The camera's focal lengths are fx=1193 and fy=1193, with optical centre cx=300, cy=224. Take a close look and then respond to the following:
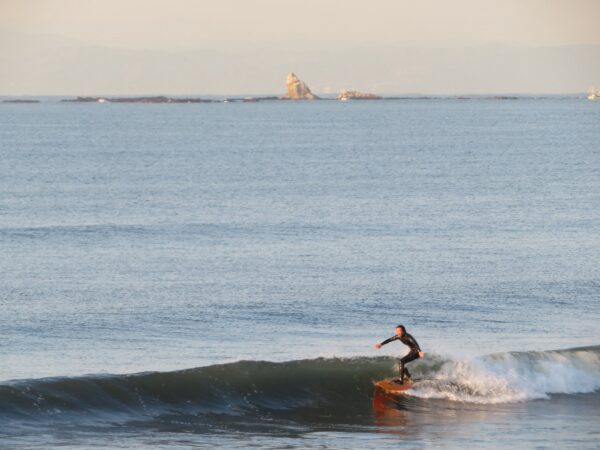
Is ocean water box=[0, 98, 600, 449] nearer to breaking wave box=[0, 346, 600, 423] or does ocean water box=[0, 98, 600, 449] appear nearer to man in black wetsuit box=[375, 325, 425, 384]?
breaking wave box=[0, 346, 600, 423]

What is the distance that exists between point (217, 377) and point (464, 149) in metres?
103

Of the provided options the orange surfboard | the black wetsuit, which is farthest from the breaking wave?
the black wetsuit

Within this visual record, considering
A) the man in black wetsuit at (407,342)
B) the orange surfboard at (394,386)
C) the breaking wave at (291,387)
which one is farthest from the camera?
the orange surfboard at (394,386)

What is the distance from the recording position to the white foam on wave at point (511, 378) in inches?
1174

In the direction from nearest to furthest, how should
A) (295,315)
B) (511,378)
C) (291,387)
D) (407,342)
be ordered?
(407,342)
(291,387)
(511,378)
(295,315)

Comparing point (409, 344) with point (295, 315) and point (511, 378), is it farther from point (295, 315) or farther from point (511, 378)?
point (295, 315)

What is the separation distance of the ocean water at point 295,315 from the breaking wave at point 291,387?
5cm

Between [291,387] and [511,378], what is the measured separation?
5649 millimetres

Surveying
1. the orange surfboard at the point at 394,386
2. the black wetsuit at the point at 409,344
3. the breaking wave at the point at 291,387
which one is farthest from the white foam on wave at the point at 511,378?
the black wetsuit at the point at 409,344

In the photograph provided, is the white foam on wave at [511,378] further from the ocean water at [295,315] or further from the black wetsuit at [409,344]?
the black wetsuit at [409,344]

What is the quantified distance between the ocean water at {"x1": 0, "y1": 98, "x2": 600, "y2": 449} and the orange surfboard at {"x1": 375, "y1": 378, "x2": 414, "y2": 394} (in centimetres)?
29

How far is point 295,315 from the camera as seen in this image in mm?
36812

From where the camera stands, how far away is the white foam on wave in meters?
29.8

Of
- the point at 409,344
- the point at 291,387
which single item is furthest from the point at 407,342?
the point at 291,387
